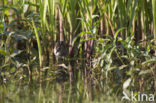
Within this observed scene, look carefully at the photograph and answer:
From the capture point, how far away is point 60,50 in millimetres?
1951

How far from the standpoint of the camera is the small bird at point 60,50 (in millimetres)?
1950

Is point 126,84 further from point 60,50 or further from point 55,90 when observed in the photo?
point 60,50

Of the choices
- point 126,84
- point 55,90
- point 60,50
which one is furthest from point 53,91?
point 60,50

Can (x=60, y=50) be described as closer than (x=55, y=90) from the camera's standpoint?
No

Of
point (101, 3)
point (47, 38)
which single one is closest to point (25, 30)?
point (47, 38)

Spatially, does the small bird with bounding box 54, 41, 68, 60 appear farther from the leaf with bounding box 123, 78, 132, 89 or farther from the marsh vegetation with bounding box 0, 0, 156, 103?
the leaf with bounding box 123, 78, 132, 89

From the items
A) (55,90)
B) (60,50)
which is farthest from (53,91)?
(60,50)

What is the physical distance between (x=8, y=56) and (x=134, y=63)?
0.71m

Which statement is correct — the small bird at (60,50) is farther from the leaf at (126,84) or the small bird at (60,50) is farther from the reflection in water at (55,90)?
the leaf at (126,84)

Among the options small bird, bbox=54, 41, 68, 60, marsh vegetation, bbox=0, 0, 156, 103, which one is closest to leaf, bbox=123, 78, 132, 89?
marsh vegetation, bbox=0, 0, 156, 103

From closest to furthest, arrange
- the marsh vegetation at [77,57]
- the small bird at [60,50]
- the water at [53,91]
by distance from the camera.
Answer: the water at [53,91] < the marsh vegetation at [77,57] < the small bird at [60,50]

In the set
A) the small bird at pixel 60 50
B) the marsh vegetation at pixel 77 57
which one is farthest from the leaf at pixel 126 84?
the small bird at pixel 60 50

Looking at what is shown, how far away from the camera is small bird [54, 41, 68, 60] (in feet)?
6.40

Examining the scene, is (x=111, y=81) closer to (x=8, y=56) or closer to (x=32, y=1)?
(x=8, y=56)
